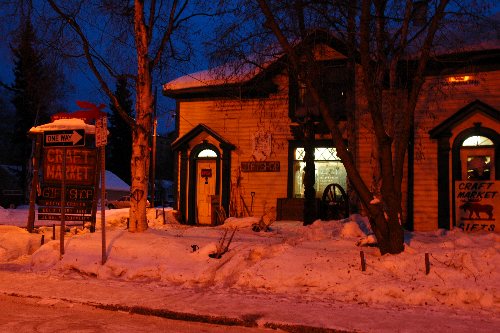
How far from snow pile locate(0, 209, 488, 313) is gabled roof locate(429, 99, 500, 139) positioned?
526cm

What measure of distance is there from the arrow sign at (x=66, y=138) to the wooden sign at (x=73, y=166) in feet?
9.94

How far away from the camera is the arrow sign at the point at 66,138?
11828 mm

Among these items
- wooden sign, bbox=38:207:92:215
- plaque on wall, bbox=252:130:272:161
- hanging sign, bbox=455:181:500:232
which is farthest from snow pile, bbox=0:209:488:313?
plaque on wall, bbox=252:130:272:161

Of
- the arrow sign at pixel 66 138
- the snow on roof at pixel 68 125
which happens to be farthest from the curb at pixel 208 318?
the snow on roof at pixel 68 125

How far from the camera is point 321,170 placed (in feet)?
66.2

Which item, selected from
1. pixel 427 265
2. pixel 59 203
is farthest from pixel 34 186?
pixel 427 265

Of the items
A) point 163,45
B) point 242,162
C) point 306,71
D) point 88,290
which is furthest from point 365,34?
point 242,162

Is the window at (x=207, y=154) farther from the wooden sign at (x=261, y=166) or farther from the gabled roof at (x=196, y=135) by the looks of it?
the wooden sign at (x=261, y=166)

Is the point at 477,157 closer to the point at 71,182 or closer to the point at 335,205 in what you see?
the point at 335,205

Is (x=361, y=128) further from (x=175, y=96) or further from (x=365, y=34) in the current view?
(x=365, y=34)

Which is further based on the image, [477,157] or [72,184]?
[477,157]

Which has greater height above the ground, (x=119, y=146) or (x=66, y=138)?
(x=119, y=146)

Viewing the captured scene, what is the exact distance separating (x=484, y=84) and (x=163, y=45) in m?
9.74

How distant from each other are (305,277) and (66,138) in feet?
18.6
